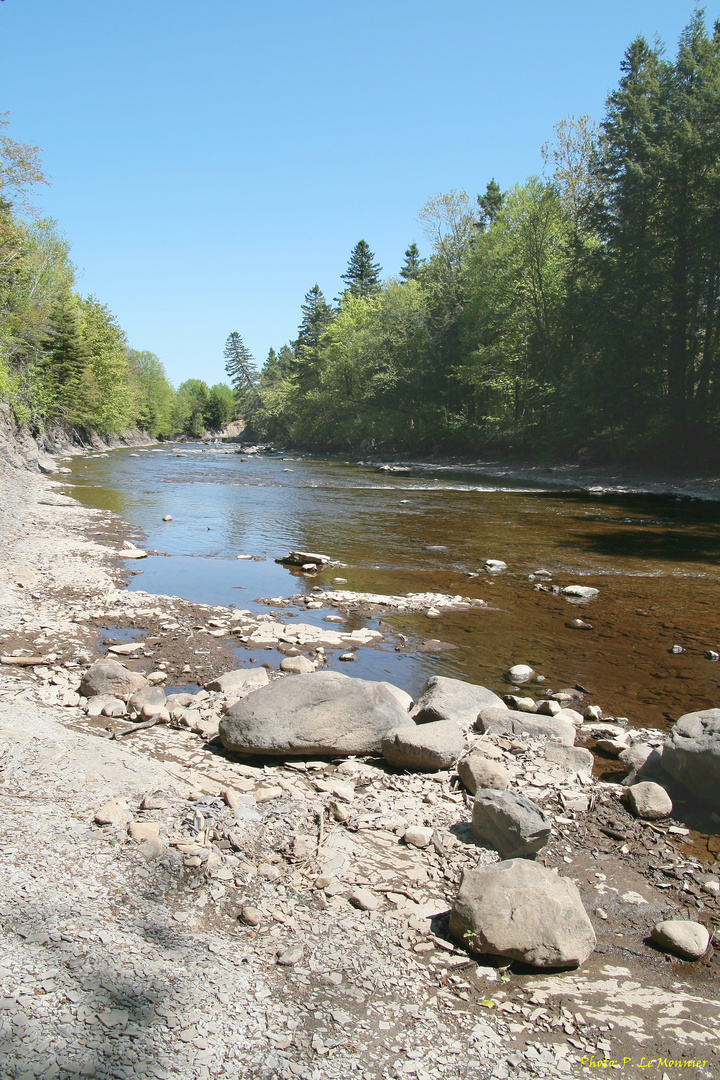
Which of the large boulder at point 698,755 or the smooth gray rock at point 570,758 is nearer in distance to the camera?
the large boulder at point 698,755

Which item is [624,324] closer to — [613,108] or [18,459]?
[613,108]

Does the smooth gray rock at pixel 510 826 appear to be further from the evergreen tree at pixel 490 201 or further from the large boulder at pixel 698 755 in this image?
the evergreen tree at pixel 490 201

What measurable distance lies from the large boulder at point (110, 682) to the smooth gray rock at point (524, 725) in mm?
3535

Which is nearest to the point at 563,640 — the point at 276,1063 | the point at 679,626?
the point at 679,626

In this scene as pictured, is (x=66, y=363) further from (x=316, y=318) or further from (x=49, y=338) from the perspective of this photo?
(x=316, y=318)

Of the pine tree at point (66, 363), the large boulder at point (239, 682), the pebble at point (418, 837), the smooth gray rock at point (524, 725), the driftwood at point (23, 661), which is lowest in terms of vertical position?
the pebble at point (418, 837)

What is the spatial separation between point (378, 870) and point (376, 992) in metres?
0.99

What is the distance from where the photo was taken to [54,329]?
4569 centimetres

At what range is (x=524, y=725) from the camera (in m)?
6.07

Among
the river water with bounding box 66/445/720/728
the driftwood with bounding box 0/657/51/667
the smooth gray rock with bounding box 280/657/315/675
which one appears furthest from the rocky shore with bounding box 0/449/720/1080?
the river water with bounding box 66/445/720/728

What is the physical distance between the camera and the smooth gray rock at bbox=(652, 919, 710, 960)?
137 inches

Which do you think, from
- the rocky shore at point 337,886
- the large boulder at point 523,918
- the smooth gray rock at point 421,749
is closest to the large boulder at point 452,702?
the rocky shore at point 337,886

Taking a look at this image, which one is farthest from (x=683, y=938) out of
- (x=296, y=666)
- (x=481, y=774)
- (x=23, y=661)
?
(x=23, y=661)

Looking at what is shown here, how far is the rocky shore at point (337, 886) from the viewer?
2.72m
